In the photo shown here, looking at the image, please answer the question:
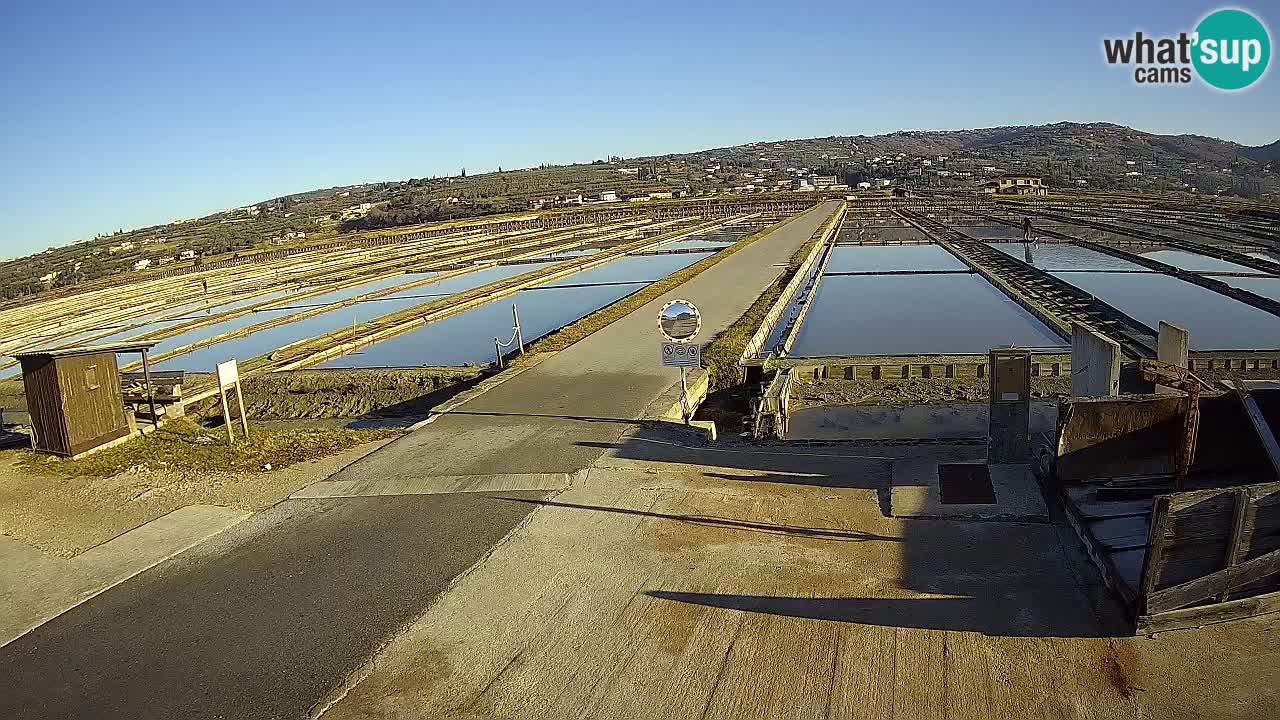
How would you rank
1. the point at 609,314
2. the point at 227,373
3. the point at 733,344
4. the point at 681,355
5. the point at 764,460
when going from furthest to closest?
the point at 609,314 < the point at 733,344 < the point at 227,373 < the point at 681,355 < the point at 764,460

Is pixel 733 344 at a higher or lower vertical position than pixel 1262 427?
lower

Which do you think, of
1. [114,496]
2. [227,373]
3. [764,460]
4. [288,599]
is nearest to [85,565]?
[114,496]

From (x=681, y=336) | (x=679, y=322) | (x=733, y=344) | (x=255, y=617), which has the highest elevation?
(x=679, y=322)

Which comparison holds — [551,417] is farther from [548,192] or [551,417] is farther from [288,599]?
[548,192]

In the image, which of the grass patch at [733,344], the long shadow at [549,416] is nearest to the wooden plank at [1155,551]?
the long shadow at [549,416]

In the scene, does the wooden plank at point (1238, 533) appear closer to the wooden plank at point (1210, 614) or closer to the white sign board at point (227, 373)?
the wooden plank at point (1210, 614)
